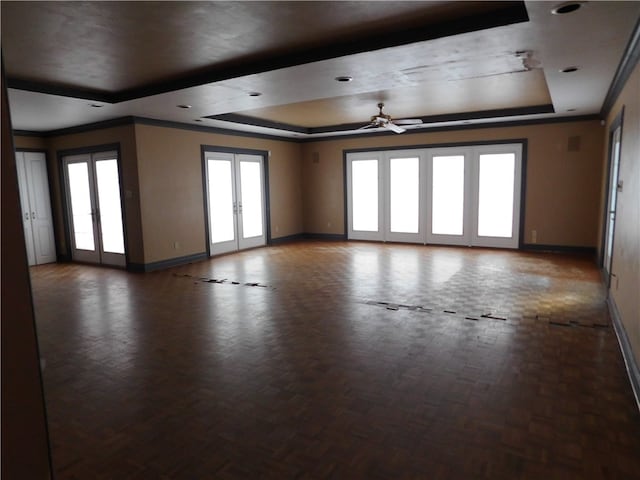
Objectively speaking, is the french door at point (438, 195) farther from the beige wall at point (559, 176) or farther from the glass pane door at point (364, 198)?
the beige wall at point (559, 176)

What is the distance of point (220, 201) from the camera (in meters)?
8.71

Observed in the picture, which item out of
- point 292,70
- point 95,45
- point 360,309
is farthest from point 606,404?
point 95,45

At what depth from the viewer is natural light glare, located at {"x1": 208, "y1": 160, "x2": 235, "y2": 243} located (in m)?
8.52

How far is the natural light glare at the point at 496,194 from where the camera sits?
8.44 meters

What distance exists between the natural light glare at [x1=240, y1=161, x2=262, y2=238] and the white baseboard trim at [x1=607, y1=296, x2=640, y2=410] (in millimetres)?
6960

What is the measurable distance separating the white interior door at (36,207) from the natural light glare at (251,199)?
3884 millimetres

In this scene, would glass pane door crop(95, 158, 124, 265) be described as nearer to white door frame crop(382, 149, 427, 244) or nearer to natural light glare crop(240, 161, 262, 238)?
natural light glare crop(240, 161, 262, 238)

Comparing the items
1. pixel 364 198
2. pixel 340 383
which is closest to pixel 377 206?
pixel 364 198

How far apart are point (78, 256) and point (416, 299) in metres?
6.94

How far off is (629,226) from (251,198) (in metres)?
7.24

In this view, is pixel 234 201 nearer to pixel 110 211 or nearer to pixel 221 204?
pixel 221 204

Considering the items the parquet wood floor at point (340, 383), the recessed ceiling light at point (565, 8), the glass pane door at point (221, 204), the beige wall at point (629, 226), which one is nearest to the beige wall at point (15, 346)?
the parquet wood floor at point (340, 383)

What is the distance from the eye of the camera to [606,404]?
8.77 ft

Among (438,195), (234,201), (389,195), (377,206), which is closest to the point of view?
(234,201)
